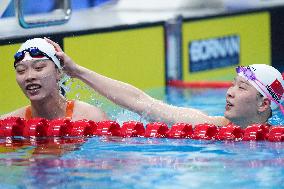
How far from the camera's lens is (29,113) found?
552 centimetres

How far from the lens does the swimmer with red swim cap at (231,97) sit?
203 inches

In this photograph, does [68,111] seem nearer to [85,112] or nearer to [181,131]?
[85,112]

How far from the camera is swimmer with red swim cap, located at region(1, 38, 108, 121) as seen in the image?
17.1 feet

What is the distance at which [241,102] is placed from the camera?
512 centimetres

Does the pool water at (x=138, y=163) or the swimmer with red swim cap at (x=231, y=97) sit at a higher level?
the swimmer with red swim cap at (x=231, y=97)

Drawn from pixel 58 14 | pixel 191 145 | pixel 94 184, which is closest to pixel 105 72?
pixel 58 14

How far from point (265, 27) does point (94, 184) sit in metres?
6.21

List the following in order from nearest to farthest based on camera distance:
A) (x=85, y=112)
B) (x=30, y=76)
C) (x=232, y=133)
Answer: (x=232, y=133)
(x=30, y=76)
(x=85, y=112)

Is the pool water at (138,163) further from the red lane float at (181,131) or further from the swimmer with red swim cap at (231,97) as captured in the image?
the swimmer with red swim cap at (231,97)

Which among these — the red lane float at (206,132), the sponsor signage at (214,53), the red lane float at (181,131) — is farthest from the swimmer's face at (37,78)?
the sponsor signage at (214,53)

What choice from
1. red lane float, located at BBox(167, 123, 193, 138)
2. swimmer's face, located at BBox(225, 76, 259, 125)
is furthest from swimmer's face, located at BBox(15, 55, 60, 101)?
swimmer's face, located at BBox(225, 76, 259, 125)

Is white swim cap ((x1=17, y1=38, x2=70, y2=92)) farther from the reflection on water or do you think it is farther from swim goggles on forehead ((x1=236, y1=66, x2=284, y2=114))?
swim goggles on forehead ((x1=236, y1=66, x2=284, y2=114))

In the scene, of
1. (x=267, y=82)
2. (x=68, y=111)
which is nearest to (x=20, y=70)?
(x=68, y=111)

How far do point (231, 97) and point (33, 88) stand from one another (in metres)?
1.10
